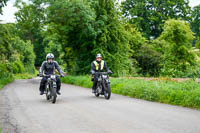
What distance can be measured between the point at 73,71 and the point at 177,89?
18.9m

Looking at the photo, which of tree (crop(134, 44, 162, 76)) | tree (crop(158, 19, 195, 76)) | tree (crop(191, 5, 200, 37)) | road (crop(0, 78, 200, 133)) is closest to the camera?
road (crop(0, 78, 200, 133))

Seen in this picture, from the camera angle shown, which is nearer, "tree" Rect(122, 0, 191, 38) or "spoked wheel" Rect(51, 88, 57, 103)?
"spoked wheel" Rect(51, 88, 57, 103)

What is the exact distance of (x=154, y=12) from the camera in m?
54.8

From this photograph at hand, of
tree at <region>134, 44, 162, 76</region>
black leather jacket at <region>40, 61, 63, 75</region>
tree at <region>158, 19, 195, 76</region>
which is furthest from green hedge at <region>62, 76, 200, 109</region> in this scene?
tree at <region>134, 44, 162, 76</region>

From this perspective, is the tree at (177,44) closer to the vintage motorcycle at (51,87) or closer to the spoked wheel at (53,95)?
the vintage motorcycle at (51,87)

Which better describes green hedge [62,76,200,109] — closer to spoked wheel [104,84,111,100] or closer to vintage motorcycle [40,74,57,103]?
spoked wheel [104,84,111,100]

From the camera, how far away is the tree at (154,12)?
54128 mm

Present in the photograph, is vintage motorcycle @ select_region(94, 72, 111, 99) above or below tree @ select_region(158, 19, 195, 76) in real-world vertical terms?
below

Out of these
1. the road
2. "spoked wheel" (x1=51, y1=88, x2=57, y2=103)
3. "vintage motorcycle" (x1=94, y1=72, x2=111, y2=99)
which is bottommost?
the road

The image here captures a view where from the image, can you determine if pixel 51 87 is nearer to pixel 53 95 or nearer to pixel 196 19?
pixel 53 95

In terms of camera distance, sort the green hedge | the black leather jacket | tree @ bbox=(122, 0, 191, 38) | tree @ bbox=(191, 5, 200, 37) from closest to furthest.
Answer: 1. the green hedge
2. the black leather jacket
3. tree @ bbox=(122, 0, 191, 38)
4. tree @ bbox=(191, 5, 200, 37)

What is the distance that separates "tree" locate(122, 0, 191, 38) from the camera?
54.1 metres

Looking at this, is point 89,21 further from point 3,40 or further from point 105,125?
point 105,125

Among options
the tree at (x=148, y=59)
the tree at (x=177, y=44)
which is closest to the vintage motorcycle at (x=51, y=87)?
the tree at (x=177, y=44)
